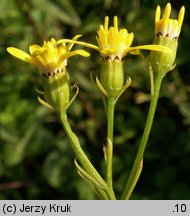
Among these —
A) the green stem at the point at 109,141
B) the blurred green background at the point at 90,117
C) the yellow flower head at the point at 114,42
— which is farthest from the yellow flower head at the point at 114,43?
the blurred green background at the point at 90,117

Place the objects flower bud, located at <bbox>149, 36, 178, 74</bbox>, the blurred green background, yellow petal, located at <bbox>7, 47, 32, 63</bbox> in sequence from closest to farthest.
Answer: yellow petal, located at <bbox>7, 47, 32, 63</bbox> < flower bud, located at <bbox>149, 36, 178, 74</bbox> < the blurred green background

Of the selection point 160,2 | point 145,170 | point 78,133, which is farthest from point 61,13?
point 145,170

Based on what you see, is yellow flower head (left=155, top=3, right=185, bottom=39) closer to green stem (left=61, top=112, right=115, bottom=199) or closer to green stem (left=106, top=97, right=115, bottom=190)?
green stem (left=106, top=97, right=115, bottom=190)

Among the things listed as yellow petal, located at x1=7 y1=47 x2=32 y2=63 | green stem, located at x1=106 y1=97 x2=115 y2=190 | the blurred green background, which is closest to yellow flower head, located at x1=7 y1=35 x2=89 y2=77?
Result: yellow petal, located at x1=7 y1=47 x2=32 y2=63

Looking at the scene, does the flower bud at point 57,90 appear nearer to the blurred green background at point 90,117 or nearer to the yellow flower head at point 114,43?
the yellow flower head at point 114,43

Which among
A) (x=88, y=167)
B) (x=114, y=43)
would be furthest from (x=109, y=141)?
(x=114, y=43)

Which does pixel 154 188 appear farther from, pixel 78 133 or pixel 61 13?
pixel 61 13

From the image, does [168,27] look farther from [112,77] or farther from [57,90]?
[57,90]

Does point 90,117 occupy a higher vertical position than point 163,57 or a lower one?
higher

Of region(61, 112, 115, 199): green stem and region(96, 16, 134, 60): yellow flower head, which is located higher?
region(96, 16, 134, 60): yellow flower head

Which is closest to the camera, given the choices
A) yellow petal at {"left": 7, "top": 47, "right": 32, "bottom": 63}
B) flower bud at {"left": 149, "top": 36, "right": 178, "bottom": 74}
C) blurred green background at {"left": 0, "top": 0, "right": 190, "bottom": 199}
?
yellow petal at {"left": 7, "top": 47, "right": 32, "bottom": 63}
